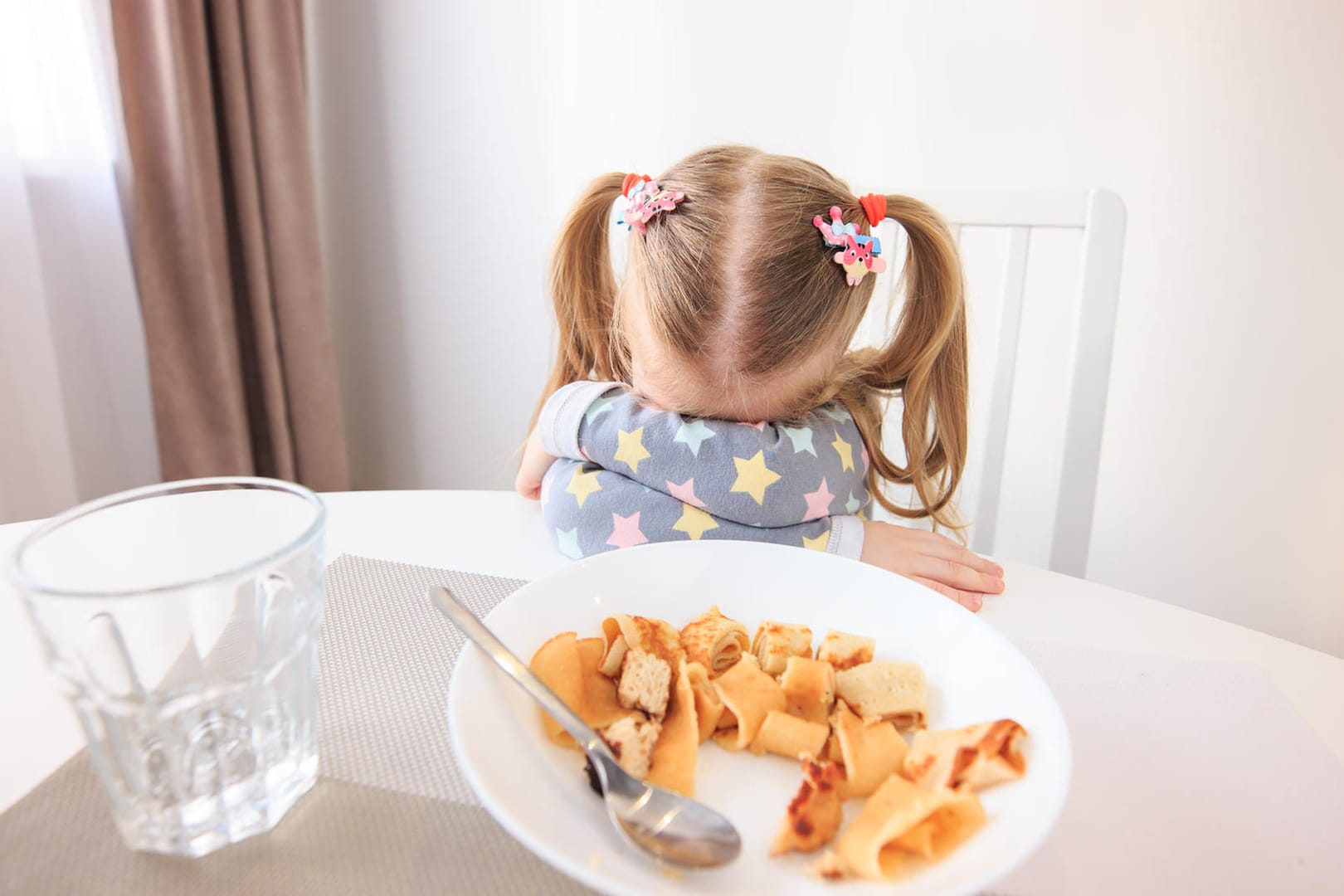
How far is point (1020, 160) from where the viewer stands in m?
1.25

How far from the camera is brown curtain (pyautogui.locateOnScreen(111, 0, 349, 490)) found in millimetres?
1222

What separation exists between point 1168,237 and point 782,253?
0.88 metres

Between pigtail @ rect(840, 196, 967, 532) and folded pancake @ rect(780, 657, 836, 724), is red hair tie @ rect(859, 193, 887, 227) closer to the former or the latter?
pigtail @ rect(840, 196, 967, 532)

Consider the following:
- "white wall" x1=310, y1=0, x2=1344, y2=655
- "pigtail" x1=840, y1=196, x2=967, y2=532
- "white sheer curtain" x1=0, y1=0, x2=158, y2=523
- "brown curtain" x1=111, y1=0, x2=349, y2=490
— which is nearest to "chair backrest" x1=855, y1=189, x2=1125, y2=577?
"pigtail" x1=840, y1=196, x2=967, y2=532

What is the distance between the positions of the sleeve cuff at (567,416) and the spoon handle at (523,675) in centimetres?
33

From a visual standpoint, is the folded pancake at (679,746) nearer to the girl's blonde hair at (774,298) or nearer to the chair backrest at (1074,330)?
the girl's blonde hair at (774,298)

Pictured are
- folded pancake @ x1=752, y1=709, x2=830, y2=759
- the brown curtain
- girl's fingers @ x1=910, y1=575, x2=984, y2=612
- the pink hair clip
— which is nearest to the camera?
folded pancake @ x1=752, y1=709, x2=830, y2=759

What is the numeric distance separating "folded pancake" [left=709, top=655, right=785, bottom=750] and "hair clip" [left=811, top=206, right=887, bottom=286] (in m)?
0.39

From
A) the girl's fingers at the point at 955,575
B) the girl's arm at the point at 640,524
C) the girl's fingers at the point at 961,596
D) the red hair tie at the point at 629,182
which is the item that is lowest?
the girl's fingers at the point at 961,596

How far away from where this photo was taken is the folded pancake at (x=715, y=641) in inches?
17.9

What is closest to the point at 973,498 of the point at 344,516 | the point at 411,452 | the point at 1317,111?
the point at 1317,111

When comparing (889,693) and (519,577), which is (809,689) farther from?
(519,577)

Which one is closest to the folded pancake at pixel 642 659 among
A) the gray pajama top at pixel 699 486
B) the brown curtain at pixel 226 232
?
the gray pajama top at pixel 699 486

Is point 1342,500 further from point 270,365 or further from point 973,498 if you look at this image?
point 270,365
